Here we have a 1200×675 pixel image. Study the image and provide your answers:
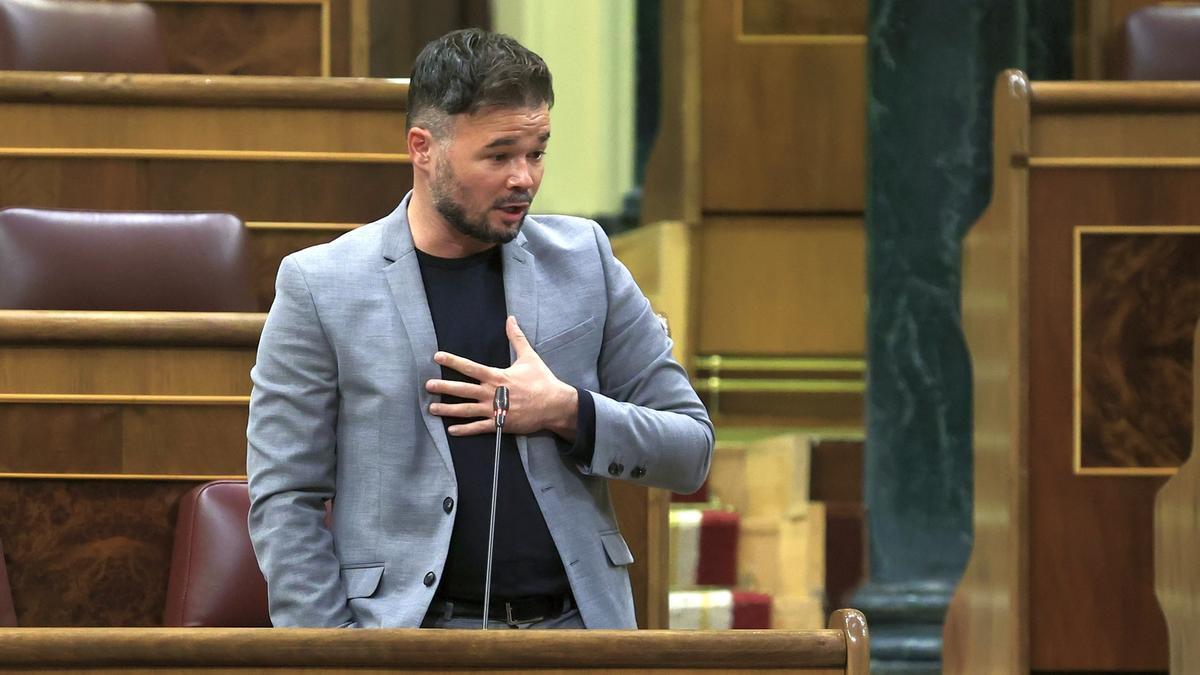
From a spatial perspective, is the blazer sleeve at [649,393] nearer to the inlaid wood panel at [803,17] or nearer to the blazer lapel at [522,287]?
the blazer lapel at [522,287]

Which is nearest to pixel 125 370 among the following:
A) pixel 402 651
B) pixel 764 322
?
pixel 402 651

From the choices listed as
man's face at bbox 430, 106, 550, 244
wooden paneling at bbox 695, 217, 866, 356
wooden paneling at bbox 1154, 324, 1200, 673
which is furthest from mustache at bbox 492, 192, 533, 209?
wooden paneling at bbox 695, 217, 866, 356

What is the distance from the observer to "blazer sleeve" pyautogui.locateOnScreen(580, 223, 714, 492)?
3.28ft

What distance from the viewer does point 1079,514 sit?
166 cm

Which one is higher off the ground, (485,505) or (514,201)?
(514,201)

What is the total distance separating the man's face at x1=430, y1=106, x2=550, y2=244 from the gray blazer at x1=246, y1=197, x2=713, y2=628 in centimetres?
4

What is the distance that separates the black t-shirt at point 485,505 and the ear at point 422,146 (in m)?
0.07

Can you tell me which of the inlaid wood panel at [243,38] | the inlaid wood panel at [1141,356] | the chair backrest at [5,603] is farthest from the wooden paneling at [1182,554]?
the inlaid wood panel at [243,38]

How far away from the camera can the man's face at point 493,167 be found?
991 millimetres

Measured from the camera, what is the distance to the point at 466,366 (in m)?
0.98

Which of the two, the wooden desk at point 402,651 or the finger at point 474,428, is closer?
the wooden desk at point 402,651

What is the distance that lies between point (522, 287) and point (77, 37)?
4.29 feet

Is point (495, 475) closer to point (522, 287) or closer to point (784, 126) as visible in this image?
point (522, 287)

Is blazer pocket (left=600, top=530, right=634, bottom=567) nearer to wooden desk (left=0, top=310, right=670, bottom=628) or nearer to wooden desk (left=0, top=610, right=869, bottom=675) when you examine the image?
wooden desk (left=0, top=610, right=869, bottom=675)
